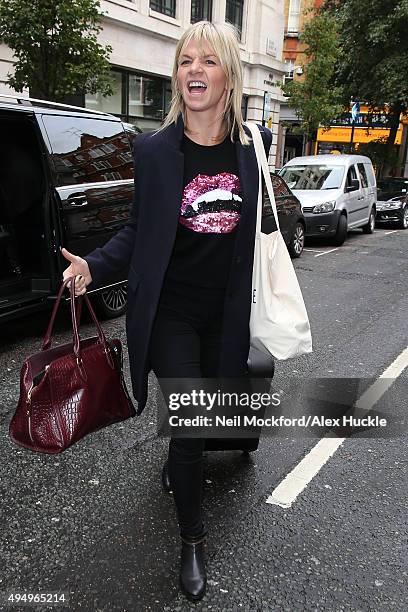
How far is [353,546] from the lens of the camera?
Answer: 2.50 metres

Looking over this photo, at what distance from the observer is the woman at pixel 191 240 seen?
207cm

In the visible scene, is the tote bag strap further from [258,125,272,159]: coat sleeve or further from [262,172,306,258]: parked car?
[262,172,306,258]: parked car

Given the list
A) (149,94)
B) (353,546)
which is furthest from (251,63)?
(353,546)

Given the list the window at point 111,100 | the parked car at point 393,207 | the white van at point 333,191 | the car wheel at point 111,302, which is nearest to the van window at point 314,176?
the white van at point 333,191

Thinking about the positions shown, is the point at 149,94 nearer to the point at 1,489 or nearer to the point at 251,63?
the point at 251,63

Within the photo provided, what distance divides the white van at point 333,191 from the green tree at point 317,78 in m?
6.93

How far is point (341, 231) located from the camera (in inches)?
468

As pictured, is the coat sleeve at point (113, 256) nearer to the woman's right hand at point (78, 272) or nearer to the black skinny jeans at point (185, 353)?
the woman's right hand at point (78, 272)

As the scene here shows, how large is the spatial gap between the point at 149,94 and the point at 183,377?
17.6 meters

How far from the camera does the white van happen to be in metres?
11.5

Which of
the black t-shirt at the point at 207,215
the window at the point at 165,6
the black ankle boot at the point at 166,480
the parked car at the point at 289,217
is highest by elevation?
the window at the point at 165,6

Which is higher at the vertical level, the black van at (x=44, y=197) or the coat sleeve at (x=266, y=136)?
the coat sleeve at (x=266, y=136)

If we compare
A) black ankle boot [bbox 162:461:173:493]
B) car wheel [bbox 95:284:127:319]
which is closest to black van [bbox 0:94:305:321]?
car wheel [bbox 95:284:127:319]

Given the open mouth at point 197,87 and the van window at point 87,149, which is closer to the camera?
the open mouth at point 197,87
